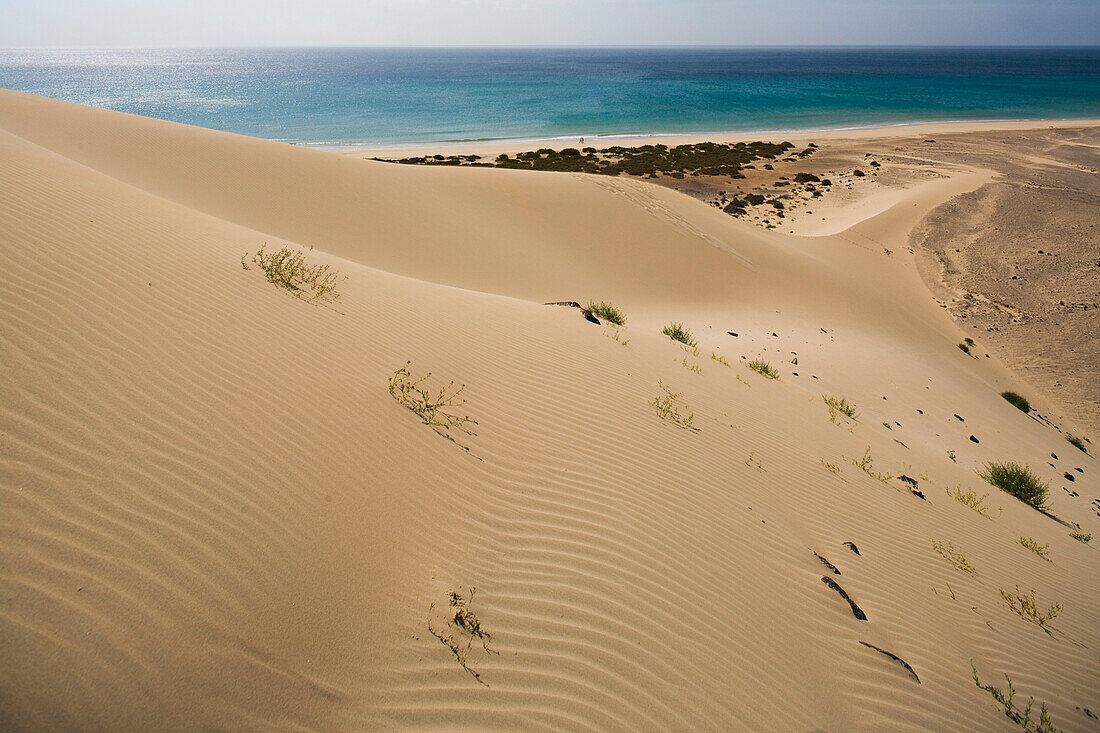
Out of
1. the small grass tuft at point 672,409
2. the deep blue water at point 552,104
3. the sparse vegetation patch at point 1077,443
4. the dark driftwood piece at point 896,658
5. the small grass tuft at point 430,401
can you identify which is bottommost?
the sparse vegetation patch at point 1077,443

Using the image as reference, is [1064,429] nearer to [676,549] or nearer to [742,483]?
[742,483]

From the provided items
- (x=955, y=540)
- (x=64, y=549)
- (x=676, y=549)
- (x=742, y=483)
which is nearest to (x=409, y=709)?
(x=64, y=549)

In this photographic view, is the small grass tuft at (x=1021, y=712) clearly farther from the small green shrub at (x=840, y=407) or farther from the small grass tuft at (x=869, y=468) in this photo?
the small green shrub at (x=840, y=407)

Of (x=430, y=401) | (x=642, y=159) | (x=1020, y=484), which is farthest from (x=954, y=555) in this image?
(x=642, y=159)

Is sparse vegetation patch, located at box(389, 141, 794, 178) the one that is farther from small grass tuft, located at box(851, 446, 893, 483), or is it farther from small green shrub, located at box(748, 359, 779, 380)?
small grass tuft, located at box(851, 446, 893, 483)

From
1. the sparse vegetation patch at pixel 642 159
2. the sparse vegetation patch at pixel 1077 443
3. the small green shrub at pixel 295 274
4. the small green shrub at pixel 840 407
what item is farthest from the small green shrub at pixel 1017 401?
the sparse vegetation patch at pixel 642 159
